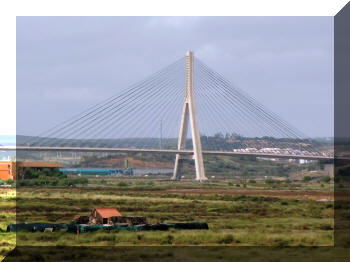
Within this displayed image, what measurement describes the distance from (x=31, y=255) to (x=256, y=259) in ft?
22.9

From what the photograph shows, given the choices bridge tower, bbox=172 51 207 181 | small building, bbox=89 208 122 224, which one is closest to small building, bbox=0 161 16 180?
bridge tower, bbox=172 51 207 181

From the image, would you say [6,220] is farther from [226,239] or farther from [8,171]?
[8,171]

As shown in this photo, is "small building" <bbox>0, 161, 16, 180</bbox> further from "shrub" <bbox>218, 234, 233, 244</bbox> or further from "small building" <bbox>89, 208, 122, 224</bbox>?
"shrub" <bbox>218, 234, 233, 244</bbox>

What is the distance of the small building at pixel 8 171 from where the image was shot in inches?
3231

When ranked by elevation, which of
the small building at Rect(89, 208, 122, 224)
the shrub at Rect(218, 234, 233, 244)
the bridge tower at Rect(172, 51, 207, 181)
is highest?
the bridge tower at Rect(172, 51, 207, 181)

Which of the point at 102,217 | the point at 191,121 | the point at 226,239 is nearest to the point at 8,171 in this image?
the point at 191,121

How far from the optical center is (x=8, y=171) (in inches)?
3260

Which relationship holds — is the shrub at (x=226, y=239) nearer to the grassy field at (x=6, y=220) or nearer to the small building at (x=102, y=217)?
the small building at (x=102, y=217)

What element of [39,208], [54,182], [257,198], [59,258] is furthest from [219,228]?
[54,182]

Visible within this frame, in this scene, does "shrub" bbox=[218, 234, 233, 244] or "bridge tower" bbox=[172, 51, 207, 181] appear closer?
"shrub" bbox=[218, 234, 233, 244]

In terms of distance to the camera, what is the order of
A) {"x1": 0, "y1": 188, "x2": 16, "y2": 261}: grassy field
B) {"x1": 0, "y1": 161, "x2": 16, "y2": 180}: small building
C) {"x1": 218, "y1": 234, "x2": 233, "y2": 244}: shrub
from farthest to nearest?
{"x1": 0, "y1": 161, "x2": 16, "y2": 180}: small building → {"x1": 218, "y1": 234, "x2": 233, "y2": 244}: shrub → {"x1": 0, "y1": 188, "x2": 16, "y2": 261}: grassy field

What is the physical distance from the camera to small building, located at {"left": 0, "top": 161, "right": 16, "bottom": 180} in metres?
82.1

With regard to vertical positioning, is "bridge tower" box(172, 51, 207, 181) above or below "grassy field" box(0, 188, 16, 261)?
above

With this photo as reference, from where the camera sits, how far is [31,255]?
931 inches
